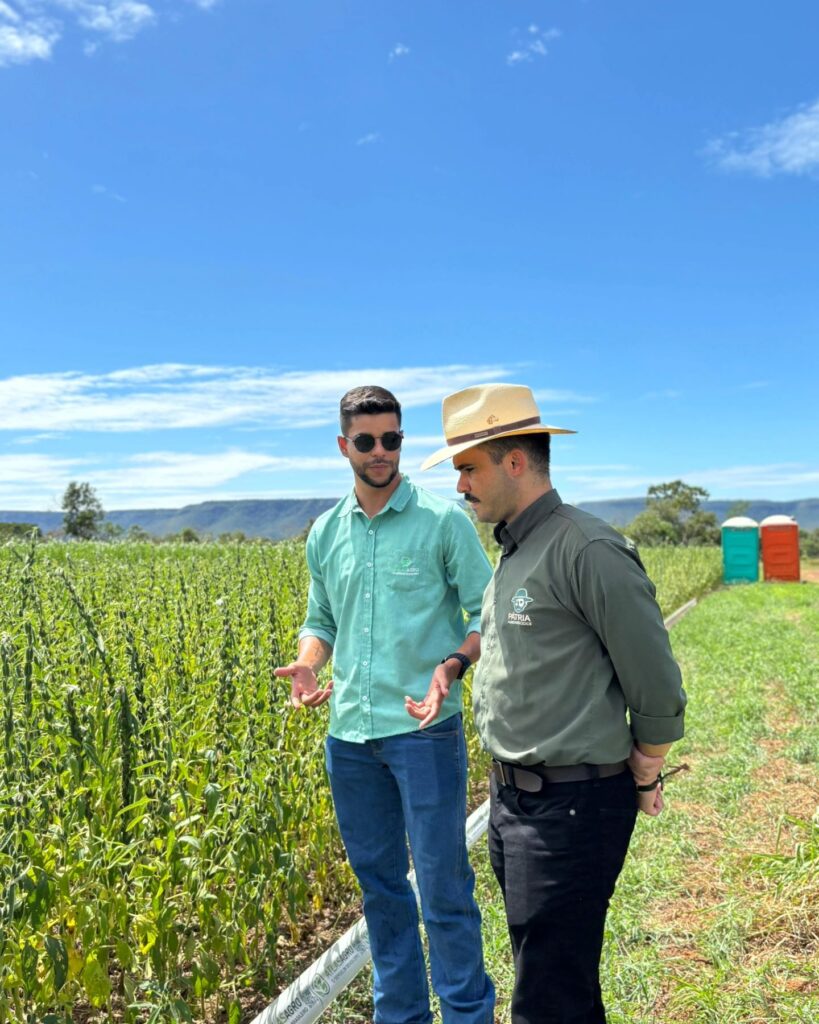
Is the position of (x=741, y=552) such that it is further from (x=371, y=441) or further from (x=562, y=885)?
(x=562, y=885)

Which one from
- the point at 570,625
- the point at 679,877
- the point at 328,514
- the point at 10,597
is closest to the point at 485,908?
the point at 679,877

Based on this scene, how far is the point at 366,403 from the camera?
8.92ft

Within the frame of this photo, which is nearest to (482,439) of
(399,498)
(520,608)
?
(520,608)

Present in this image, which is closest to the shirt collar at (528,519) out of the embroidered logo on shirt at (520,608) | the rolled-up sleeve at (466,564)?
the embroidered logo on shirt at (520,608)

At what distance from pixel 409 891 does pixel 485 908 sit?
4.72 feet

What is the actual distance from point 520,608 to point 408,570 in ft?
2.14

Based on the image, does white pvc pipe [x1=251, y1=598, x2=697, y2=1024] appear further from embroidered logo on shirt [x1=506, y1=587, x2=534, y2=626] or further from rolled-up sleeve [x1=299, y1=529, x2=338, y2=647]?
embroidered logo on shirt [x1=506, y1=587, x2=534, y2=626]

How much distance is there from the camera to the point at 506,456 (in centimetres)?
226

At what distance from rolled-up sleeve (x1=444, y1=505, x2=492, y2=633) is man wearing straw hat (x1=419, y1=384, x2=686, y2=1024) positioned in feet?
1.67

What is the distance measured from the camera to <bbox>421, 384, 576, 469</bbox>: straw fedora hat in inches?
87.4

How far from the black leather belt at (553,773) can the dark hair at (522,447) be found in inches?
29.4

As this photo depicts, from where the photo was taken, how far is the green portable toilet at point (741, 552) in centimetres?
3044

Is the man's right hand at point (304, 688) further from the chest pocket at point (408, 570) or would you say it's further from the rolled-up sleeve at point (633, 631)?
the rolled-up sleeve at point (633, 631)

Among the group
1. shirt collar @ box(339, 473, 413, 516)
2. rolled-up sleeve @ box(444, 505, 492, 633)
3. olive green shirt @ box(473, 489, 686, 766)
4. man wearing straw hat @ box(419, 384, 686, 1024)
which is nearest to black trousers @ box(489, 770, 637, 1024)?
man wearing straw hat @ box(419, 384, 686, 1024)
